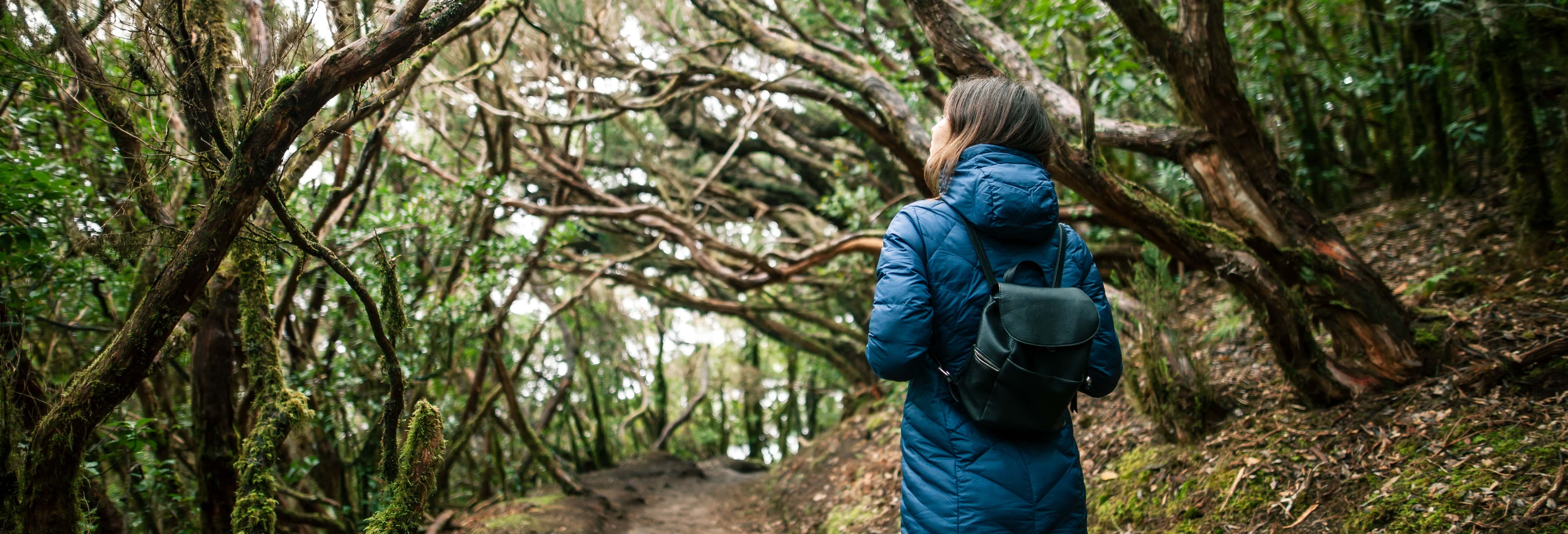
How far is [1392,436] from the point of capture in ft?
10.6

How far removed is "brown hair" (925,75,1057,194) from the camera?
2068 millimetres

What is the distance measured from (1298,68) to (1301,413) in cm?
454

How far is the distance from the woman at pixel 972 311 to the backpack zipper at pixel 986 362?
0.09m

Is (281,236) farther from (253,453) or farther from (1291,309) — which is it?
(1291,309)

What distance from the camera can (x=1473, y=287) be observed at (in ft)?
14.0

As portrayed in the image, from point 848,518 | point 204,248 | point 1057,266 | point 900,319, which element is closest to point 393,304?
point 204,248

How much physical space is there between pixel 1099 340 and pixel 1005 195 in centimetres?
50

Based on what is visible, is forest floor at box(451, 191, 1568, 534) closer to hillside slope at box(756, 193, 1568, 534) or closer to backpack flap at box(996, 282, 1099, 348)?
hillside slope at box(756, 193, 1568, 534)

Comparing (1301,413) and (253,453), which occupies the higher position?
(253,453)

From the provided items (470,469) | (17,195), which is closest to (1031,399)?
(17,195)

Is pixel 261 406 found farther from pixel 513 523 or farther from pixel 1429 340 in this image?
pixel 1429 340

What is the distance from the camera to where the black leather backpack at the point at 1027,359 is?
183 cm

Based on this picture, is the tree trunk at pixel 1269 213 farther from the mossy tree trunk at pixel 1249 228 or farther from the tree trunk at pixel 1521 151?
the tree trunk at pixel 1521 151

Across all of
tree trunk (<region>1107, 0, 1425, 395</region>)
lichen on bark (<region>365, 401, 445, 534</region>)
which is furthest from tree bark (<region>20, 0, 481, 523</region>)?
tree trunk (<region>1107, 0, 1425, 395</region>)
